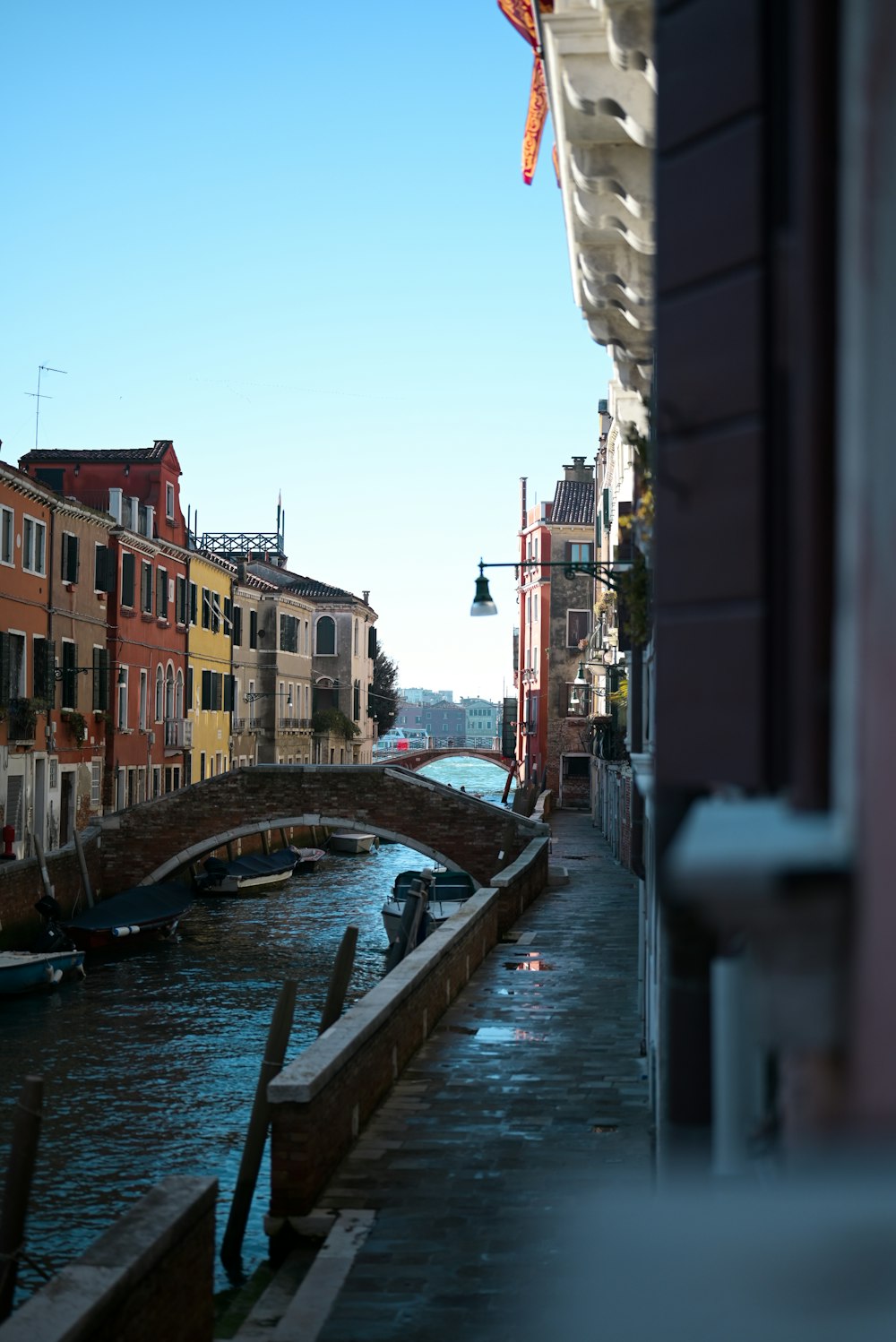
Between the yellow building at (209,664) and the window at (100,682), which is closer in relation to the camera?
the window at (100,682)

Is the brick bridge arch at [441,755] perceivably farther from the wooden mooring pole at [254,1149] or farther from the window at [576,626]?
the wooden mooring pole at [254,1149]

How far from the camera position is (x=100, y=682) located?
28781 mm

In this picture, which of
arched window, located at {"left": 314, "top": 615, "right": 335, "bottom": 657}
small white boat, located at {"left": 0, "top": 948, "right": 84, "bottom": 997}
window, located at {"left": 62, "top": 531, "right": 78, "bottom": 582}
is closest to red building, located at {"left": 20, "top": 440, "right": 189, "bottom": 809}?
window, located at {"left": 62, "top": 531, "right": 78, "bottom": 582}

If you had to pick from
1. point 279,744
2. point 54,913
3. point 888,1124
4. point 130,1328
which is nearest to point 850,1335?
point 888,1124

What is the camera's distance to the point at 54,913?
72.7ft

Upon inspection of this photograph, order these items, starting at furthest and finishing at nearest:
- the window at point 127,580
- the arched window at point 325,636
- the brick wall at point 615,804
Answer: the arched window at point 325,636 → the window at point 127,580 → the brick wall at point 615,804

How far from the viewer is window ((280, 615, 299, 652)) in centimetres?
4466

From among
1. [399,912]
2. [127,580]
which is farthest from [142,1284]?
[127,580]

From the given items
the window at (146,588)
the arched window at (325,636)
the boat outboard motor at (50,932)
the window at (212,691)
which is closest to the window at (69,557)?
the window at (146,588)

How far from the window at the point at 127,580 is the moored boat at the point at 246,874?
5809mm

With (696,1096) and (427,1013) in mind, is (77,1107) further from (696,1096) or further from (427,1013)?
(696,1096)

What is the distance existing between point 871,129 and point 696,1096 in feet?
5.10

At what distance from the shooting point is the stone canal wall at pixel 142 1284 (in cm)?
513

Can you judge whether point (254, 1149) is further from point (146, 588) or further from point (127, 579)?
point (146, 588)
